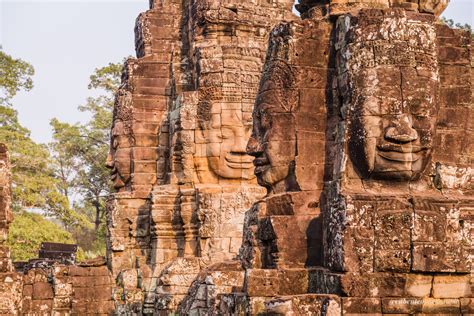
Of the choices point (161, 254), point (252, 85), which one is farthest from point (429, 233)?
point (161, 254)

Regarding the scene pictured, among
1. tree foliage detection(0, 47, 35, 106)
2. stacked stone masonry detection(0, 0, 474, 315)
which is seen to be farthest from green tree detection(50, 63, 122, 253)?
stacked stone masonry detection(0, 0, 474, 315)

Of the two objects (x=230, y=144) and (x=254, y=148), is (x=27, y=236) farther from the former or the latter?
(x=254, y=148)

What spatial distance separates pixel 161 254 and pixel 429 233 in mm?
11681

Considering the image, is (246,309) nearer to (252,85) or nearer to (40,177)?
(252,85)

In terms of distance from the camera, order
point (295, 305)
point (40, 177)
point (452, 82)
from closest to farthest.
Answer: point (295, 305) < point (452, 82) < point (40, 177)

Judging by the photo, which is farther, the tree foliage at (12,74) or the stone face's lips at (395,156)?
the tree foliage at (12,74)

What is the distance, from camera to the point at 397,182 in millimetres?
11578

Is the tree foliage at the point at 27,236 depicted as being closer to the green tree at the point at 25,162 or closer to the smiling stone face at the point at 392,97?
the green tree at the point at 25,162

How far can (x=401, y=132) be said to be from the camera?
11.4 m

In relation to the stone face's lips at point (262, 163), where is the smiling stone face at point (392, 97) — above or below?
above

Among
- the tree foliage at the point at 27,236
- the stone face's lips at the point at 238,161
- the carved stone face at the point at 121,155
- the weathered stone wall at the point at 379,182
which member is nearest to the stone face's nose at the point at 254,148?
the weathered stone wall at the point at 379,182

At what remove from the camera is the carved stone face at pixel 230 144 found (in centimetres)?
2038

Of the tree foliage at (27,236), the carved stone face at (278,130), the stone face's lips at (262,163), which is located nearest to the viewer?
the carved stone face at (278,130)

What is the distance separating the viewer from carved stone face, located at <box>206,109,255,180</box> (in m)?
20.4
